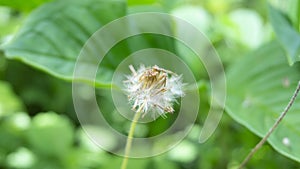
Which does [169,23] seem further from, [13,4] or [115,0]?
[13,4]

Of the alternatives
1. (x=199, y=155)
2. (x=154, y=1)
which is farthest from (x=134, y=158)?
(x=154, y=1)

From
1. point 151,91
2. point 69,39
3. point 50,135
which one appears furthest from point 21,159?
point 151,91

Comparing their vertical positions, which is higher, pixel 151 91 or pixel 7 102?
pixel 7 102

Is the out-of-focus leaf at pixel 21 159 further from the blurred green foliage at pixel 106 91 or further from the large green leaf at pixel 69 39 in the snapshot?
the large green leaf at pixel 69 39

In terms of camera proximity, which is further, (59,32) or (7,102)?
(7,102)

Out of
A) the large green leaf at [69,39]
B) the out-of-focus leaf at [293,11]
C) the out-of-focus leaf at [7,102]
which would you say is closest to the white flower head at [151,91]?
the large green leaf at [69,39]

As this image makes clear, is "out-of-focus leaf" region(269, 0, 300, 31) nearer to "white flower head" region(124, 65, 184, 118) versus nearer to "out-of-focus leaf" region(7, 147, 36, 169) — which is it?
"white flower head" region(124, 65, 184, 118)

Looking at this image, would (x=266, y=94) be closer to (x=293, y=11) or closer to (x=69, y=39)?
(x=293, y=11)

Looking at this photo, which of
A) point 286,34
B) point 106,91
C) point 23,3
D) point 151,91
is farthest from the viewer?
point 106,91
